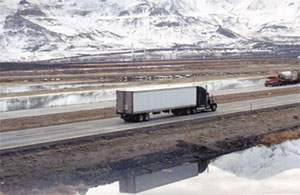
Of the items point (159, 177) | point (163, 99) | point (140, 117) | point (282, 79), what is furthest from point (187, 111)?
point (282, 79)

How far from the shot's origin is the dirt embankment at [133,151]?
108ft

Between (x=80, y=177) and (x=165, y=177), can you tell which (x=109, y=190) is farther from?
(x=165, y=177)

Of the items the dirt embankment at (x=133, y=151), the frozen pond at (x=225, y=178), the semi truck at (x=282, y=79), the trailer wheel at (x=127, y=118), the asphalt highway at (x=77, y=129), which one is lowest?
the frozen pond at (x=225, y=178)

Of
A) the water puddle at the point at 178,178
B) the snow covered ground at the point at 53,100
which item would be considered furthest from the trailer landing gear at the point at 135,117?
the water puddle at the point at 178,178

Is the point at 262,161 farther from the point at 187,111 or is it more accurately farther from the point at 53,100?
the point at 53,100

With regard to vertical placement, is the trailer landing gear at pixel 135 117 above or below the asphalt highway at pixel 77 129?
above

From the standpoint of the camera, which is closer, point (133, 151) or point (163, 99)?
point (133, 151)

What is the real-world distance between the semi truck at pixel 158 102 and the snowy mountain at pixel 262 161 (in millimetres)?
12105

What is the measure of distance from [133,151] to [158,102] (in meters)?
12.3

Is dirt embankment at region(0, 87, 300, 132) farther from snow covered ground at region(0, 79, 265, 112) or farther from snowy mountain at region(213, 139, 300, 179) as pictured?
snowy mountain at region(213, 139, 300, 179)

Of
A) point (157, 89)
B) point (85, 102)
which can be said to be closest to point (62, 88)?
point (85, 102)

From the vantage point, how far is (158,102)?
167 ft

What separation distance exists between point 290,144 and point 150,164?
16042mm

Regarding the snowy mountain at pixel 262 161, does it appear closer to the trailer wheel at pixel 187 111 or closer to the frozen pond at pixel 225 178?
the frozen pond at pixel 225 178
